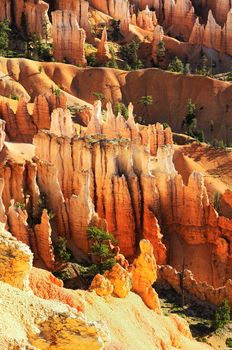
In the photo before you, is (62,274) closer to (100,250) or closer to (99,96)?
(100,250)

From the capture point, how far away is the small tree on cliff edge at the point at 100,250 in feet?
108

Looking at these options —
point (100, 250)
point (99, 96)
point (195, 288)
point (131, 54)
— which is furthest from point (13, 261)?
point (131, 54)

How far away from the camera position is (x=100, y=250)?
34094 mm

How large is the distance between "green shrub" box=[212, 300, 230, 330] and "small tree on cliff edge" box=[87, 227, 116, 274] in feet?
17.5

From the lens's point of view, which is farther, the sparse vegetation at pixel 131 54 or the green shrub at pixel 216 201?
the sparse vegetation at pixel 131 54

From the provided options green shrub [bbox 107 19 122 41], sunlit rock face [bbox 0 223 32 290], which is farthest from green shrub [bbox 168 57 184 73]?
sunlit rock face [bbox 0 223 32 290]

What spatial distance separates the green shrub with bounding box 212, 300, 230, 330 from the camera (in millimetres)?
31578

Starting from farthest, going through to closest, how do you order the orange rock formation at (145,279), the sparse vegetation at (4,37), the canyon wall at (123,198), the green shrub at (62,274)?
the sparse vegetation at (4,37), the canyon wall at (123,198), the green shrub at (62,274), the orange rock formation at (145,279)

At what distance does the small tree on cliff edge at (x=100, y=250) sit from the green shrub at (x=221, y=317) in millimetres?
5331

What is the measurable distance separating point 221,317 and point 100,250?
21.7ft

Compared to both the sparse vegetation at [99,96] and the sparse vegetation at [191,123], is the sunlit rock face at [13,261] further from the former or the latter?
the sparse vegetation at [99,96]

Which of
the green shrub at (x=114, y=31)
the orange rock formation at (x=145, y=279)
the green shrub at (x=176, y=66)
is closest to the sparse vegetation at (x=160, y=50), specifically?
the green shrub at (x=176, y=66)

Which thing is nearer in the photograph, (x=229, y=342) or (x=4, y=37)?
(x=229, y=342)

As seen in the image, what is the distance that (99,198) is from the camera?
40.7 meters
